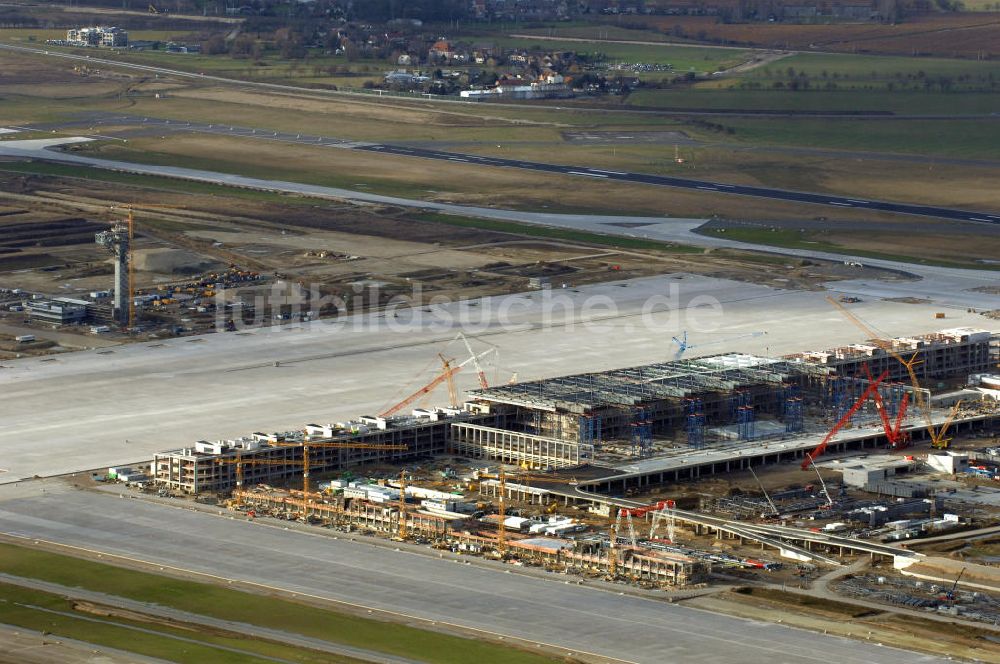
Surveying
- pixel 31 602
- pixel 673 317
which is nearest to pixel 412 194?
pixel 673 317

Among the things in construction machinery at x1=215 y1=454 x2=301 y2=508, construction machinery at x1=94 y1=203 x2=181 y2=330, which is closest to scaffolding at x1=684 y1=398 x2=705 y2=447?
construction machinery at x1=215 y1=454 x2=301 y2=508

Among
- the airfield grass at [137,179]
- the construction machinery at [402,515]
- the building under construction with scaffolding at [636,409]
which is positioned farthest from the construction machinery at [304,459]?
the airfield grass at [137,179]

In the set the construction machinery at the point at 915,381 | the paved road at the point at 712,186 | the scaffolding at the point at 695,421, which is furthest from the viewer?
the paved road at the point at 712,186

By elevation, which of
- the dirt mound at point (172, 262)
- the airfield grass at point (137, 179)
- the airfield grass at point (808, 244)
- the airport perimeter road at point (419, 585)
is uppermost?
the airport perimeter road at point (419, 585)

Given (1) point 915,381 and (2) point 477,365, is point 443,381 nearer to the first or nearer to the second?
(2) point 477,365

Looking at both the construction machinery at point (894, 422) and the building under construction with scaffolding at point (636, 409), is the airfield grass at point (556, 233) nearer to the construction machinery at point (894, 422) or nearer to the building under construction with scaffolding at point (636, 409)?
the building under construction with scaffolding at point (636, 409)

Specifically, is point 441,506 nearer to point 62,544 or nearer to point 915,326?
point 62,544

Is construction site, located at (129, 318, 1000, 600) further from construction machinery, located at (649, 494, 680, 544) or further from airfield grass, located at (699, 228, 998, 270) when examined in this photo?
airfield grass, located at (699, 228, 998, 270)
